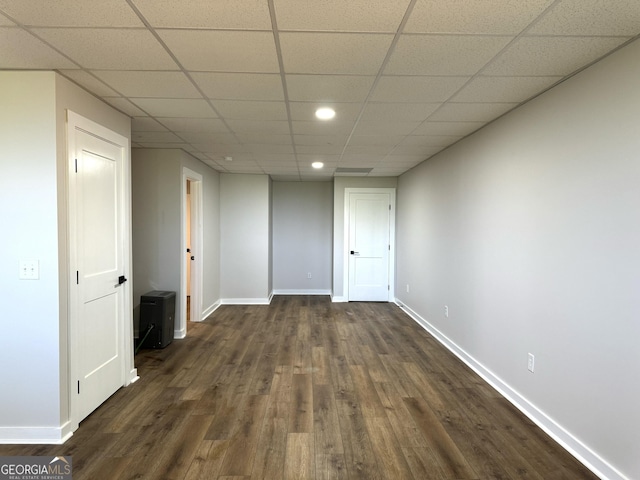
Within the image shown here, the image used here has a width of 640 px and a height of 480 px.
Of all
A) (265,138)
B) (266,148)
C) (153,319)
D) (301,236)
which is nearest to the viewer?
(265,138)

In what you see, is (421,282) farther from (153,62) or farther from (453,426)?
(153,62)

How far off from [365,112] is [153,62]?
1.59 m

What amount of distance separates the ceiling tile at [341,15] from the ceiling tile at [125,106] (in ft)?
5.44

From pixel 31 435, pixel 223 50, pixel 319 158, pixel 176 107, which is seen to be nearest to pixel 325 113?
pixel 223 50

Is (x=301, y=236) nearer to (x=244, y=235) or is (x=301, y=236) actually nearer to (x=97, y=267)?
(x=244, y=235)

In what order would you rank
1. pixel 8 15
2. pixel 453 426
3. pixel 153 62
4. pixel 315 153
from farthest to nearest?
pixel 315 153 → pixel 453 426 → pixel 153 62 → pixel 8 15

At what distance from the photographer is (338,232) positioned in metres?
6.29

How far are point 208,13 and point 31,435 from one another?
2.76 m

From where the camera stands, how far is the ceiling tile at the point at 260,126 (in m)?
3.02

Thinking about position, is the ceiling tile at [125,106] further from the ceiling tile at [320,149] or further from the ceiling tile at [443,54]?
the ceiling tile at [443,54]

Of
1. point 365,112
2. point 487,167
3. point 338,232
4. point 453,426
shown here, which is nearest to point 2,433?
point 453,426

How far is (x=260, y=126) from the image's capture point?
10.3 feet

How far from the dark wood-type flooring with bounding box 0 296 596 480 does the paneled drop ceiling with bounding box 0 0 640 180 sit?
2.37 m

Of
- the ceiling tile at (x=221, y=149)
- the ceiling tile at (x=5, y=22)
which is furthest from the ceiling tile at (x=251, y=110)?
the ceiling tile at (x=5, y=22)
